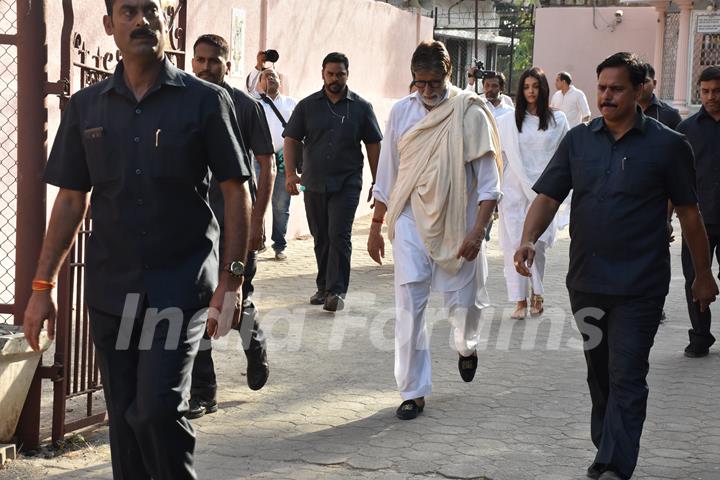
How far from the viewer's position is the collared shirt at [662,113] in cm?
954

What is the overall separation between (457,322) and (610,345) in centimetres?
162

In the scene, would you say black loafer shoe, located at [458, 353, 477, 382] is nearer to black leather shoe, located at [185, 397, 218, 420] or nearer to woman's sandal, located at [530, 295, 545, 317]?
black leather shoe, located at [185, 397, 218, 420]

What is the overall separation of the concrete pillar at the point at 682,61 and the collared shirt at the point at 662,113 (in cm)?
1835

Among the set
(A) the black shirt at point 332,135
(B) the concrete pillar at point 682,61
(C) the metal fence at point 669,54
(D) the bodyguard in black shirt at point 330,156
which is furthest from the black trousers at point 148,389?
(C) the metal fence at point 669,54

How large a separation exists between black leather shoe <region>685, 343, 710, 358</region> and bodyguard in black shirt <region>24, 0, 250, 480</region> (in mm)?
5072

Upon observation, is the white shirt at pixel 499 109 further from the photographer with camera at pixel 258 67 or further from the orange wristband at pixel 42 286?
the orange wristband at pixel 42 286

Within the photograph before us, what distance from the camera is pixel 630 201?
18.0 feet

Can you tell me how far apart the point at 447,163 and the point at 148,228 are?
2869 mm

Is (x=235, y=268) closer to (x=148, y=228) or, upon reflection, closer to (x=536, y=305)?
(x=148, y=228)

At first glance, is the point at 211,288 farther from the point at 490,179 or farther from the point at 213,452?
the point at 490,179

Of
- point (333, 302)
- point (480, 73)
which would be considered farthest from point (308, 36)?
point (333, 302)

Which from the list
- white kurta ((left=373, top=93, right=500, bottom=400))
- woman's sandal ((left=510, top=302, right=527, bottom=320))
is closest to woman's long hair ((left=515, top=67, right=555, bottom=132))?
woman's sandal ((left=510, top=302, right=527, bottom=320))

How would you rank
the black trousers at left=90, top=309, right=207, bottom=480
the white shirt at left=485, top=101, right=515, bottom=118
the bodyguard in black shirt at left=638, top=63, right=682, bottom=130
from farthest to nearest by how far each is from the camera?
the white shirt at left=485, top=101, right=515, bottom=118
the bodyguard in black shirt at left=638, top=63, right=682, bottom=130
the black trousers at left=90, top=309, right=207, bottom=480

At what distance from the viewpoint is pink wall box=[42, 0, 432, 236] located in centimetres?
1023
